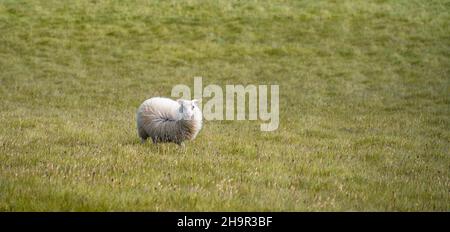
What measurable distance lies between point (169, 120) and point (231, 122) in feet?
22.9

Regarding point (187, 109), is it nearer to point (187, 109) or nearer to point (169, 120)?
point (187, 109)

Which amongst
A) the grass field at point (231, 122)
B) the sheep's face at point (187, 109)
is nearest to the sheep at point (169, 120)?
the sheep's face at point (187, 109)

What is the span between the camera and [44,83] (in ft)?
89.6

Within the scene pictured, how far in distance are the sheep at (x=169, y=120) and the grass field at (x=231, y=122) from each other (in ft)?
1.76

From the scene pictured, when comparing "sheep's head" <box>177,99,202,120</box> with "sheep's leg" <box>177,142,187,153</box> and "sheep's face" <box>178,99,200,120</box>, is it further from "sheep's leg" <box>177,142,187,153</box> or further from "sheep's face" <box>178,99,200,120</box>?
"sheep's leg" <box>177,142,187,153</box>

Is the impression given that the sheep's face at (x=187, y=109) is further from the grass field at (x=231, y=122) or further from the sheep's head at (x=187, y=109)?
the grass field at (x=231, y=122)

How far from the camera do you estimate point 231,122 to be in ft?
61.8

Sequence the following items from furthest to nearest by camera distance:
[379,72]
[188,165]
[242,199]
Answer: [379,72], [188,165], [242,199]

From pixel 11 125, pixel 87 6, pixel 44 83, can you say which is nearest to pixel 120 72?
pixel 44 83

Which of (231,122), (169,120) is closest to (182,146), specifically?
(169,120)

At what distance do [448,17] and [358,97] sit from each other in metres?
18.0

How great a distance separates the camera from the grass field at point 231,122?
301 inches

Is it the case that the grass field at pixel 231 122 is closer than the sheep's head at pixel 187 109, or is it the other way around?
the grass field at pixel 231 122
